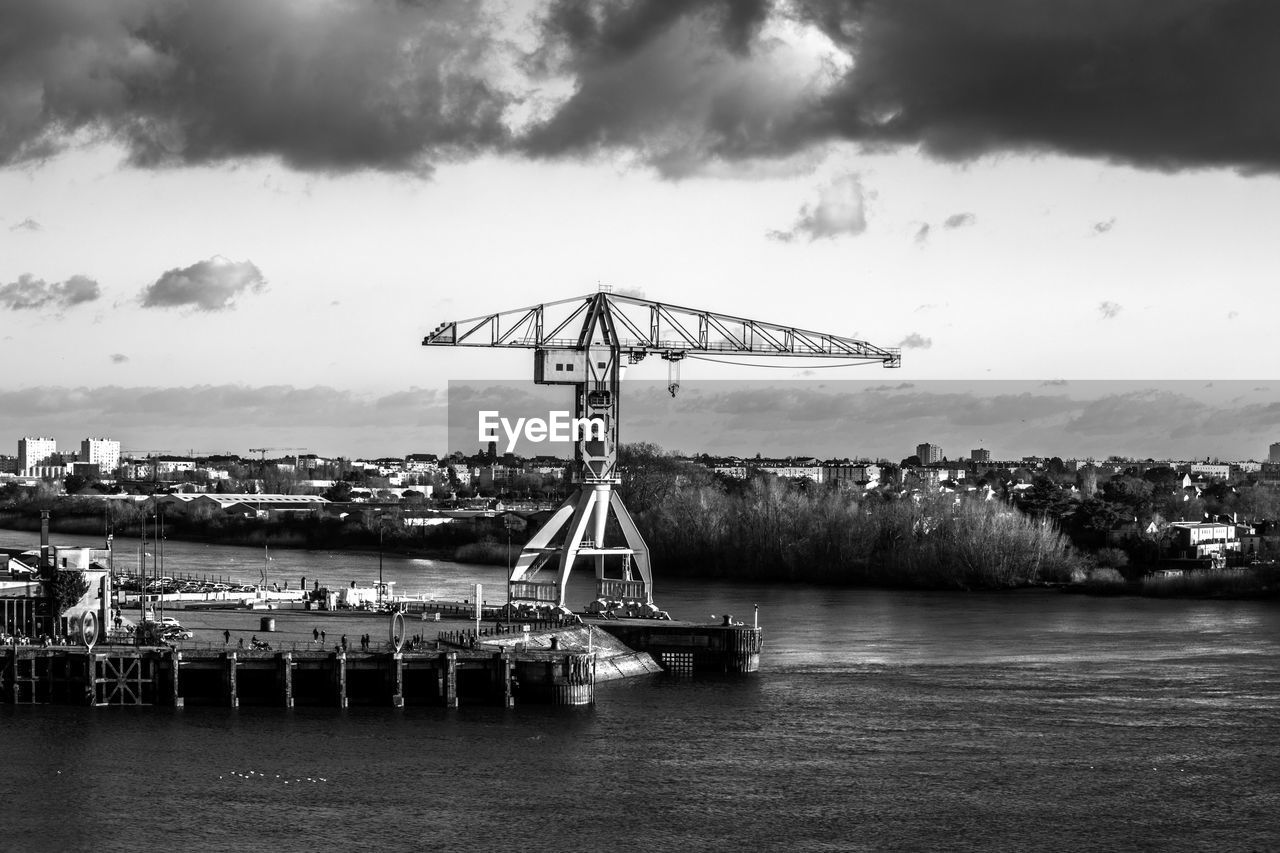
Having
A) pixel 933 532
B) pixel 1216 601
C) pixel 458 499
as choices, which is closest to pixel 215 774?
pixel 1216 601

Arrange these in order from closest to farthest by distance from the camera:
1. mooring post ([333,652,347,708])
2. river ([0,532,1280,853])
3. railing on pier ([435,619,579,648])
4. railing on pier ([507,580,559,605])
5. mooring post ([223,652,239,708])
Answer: river ([0,532,1280,853]) < mooring post ([223,652,239,708]) < mooring post ([333,652,347,708]) < railing on pier ([435,619,579,648]) < railing on pier ([507,580,559,605])

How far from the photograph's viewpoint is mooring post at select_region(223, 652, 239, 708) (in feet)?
149

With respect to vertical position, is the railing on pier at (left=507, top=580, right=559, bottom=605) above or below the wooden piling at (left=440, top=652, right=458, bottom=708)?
above

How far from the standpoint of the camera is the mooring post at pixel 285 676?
45812 mm

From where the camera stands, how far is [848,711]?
149 feet

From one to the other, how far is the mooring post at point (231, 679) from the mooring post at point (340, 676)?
257cm

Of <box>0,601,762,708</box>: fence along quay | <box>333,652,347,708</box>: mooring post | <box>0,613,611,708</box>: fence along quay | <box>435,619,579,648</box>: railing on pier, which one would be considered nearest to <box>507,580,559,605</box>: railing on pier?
<box>435,619,579,648</box>: railing on pier

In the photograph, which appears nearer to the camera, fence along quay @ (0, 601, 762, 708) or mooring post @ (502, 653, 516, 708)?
fence along quay @ (0, 601, 762, 708)

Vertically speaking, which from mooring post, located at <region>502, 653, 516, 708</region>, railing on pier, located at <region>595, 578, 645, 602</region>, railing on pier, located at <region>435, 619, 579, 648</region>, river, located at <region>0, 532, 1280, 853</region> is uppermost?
railing on pier, located at <region>595, 578, 645, 602</region>

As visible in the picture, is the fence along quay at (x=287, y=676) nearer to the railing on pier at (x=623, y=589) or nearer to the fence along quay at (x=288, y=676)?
the fence along quay at (x=288, y=676)

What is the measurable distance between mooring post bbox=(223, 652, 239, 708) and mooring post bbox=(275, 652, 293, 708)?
→ 1143mm

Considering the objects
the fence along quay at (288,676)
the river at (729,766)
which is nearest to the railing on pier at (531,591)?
the river at (729,766)

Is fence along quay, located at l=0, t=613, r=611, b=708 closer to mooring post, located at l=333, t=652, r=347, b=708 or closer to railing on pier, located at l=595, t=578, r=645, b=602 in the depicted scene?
mooring post, located at l=333, t=652, r=347, b=708

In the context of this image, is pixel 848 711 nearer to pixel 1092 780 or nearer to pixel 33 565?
pixel 1092 780
